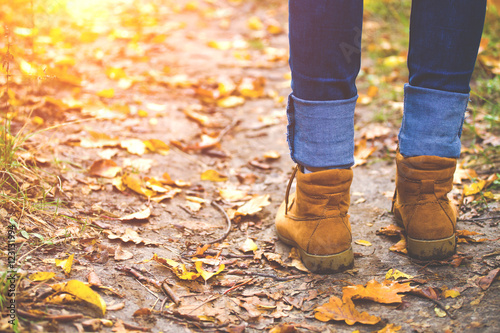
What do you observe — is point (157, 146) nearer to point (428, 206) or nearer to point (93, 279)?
point (93, 279)

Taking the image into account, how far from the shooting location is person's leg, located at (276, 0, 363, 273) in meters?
1.12

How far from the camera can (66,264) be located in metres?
1.17

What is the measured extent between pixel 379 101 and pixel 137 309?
2224 millimetres

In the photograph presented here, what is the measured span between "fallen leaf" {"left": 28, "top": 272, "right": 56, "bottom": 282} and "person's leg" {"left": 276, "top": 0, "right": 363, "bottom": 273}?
0.76m

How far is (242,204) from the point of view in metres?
1.81

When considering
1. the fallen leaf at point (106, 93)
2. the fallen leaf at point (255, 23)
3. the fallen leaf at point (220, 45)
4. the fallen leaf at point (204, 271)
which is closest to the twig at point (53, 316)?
the fallen leaf at point (204, 271)

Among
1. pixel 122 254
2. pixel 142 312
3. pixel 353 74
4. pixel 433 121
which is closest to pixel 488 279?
pixel 433 121

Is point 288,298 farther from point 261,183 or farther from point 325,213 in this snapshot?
point 261,183

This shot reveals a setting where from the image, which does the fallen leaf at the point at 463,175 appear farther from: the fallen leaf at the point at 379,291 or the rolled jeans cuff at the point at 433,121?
the fallen leaf at the point at 379,291

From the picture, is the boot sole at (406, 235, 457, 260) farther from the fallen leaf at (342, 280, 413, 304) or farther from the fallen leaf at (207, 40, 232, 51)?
the fallen leaf at (207, 40, 232, 51)

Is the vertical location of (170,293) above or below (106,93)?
below

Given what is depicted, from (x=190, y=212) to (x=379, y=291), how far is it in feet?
2.75

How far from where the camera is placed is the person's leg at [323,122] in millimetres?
1116

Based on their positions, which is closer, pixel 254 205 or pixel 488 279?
pixel 488 279
